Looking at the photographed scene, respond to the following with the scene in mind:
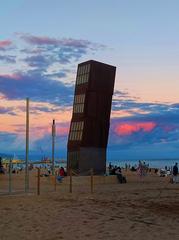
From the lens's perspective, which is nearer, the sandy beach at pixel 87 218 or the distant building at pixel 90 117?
the sandy beach at pixel 87 218

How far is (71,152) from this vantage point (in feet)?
136

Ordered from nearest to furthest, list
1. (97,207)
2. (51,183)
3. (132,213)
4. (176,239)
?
(176,239)
(132,213)
(97,207)
(51,183)

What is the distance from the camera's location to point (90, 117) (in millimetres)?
40500

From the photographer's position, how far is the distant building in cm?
4022

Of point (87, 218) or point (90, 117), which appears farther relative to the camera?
point (90, 117)

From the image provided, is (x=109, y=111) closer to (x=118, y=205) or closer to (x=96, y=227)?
(x=118, y=205)

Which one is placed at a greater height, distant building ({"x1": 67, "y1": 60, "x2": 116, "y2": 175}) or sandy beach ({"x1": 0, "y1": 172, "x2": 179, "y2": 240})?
distant building ({"x1": 67, "y1": 60, "x2": 116, "y2": 175})

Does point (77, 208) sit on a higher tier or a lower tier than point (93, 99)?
lower

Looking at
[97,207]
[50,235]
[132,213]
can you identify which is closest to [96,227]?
[50,235]

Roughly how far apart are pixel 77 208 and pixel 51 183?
1647cm

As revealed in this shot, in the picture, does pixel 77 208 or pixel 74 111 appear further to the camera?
pixel 74 111

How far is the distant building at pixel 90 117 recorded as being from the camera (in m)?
40.2

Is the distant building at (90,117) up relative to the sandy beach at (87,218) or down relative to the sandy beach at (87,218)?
up

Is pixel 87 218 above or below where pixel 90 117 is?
below
